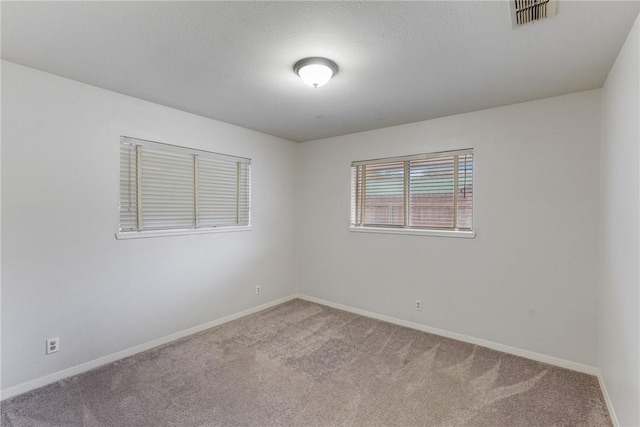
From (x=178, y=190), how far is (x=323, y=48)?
218 centimetres

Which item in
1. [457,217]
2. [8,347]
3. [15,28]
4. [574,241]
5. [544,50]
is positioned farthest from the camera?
[457,217]

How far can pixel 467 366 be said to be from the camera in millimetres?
2680

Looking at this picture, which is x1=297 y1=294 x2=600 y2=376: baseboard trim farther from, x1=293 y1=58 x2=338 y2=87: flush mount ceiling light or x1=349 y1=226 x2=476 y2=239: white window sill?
x1=293 y1=58 x2=338 y2=87: flush mount ceiling light

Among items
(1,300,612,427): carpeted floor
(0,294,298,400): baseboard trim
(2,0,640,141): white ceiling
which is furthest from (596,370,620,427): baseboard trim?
(0,294,298,400): baseboard trim

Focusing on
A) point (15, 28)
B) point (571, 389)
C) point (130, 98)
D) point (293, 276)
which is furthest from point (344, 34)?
point (293, 276)

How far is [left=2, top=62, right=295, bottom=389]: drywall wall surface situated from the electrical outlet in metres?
0.04

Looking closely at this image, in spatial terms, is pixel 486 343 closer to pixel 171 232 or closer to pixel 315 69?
pixel 315 69

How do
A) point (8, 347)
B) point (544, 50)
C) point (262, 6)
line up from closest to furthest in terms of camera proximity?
point (262, 6), point (544, 50), point (8, 347)

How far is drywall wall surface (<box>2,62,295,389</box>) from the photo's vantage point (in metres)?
2.22

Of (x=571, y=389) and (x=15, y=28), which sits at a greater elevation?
(x=15, y=28)

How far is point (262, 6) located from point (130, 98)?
76.3 inches

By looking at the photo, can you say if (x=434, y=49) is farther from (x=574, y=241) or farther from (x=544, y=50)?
(x=574, y=241)

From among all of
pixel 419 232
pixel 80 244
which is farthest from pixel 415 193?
pixel 80 244

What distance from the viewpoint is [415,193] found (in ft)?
11.9
